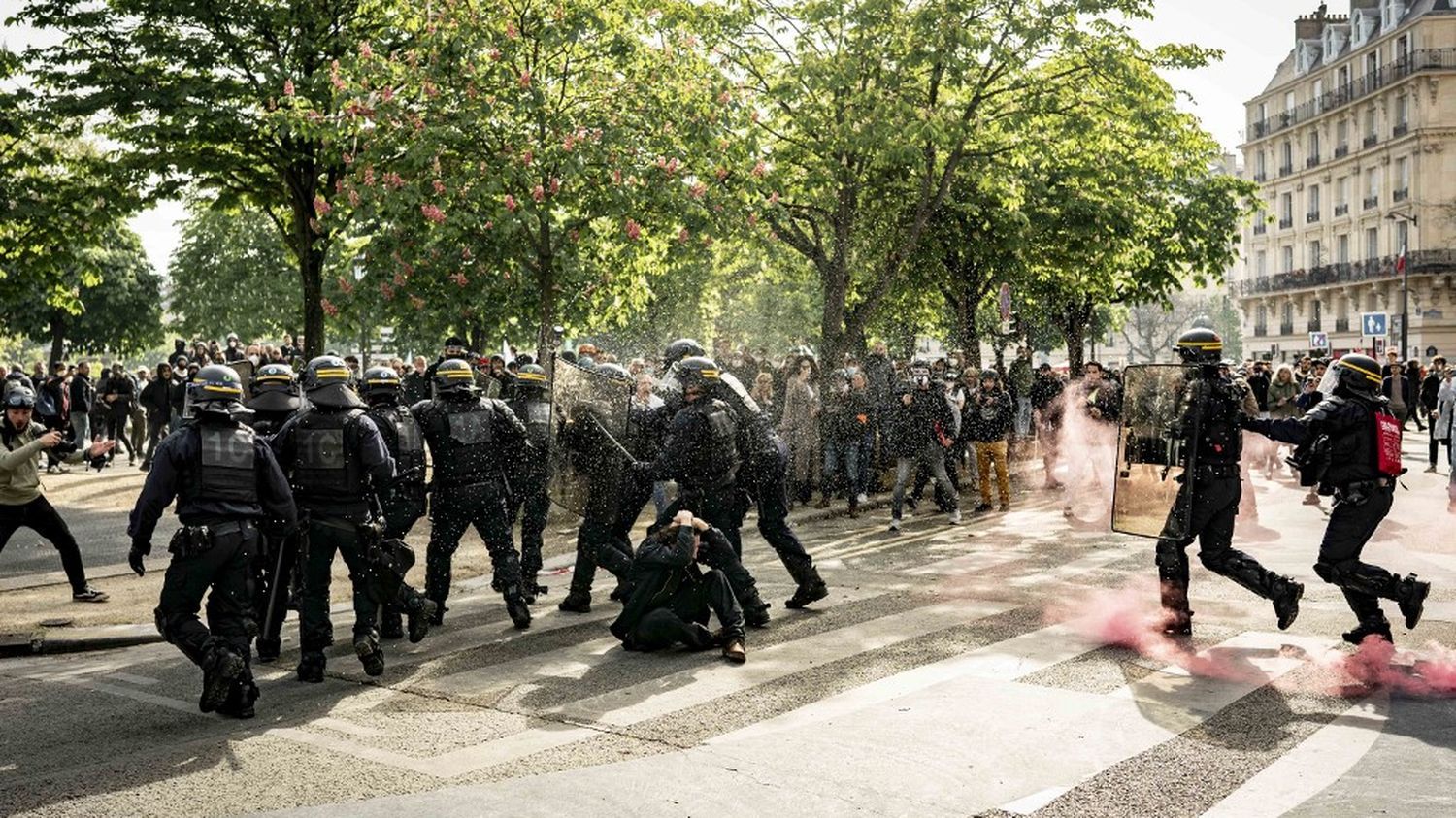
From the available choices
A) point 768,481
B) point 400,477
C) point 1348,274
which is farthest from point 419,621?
point 1348,274

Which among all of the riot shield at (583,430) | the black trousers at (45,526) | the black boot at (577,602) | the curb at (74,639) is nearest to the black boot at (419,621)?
the black boot at (577,602)

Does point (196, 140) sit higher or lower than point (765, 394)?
higher

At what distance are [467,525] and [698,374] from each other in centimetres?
185

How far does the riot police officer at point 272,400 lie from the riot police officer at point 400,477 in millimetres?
521

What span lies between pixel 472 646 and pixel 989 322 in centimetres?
4229

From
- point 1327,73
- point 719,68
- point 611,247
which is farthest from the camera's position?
point 1327,73

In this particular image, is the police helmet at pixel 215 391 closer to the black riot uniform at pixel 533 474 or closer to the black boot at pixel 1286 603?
the black riot uniform at pixel 533 474

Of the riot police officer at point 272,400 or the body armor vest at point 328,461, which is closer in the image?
the body armor vest at point 328,461

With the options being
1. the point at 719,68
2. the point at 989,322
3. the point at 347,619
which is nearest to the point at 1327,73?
the point at 989,322

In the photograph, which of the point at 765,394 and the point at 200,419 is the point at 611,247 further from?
the point at 200,419

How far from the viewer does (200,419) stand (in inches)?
282

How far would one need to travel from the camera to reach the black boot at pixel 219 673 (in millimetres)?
6711

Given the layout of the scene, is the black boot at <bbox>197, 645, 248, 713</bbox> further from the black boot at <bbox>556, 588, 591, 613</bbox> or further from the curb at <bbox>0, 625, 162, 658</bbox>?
the black boot at <bbox>556, 588, 591, 613</bbox>

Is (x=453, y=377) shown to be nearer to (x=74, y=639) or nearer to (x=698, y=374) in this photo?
(x=698, y=374)
